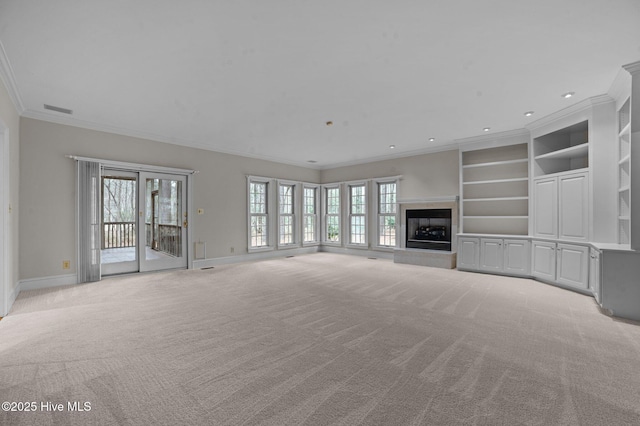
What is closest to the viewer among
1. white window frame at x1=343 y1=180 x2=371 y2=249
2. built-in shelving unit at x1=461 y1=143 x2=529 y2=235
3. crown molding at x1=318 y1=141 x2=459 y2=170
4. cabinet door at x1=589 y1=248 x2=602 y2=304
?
cabinet door at x1=589 y1=248 x2=602 y2=304

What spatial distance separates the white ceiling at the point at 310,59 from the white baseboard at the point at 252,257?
10.00ft

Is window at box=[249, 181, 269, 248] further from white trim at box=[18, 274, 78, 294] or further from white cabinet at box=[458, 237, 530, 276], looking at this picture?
white cabinet at box=[458, 237, 530, 276]

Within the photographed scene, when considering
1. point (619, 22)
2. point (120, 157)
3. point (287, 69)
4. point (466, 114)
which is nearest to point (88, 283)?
point (120, 157)

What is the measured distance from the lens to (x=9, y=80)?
3400mm

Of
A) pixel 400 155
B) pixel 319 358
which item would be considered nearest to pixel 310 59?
pixel 319 358

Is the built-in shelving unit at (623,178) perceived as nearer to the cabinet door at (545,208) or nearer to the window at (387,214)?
the cabinet door at (545,208)

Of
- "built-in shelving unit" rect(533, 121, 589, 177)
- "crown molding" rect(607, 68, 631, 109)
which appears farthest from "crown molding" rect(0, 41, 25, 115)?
"built-in shelving unit" rect(533, 121, 589, 177)

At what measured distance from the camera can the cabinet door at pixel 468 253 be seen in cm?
591

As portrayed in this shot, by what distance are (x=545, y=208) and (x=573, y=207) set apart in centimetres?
49

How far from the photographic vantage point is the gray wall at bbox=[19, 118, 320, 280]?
176 inches

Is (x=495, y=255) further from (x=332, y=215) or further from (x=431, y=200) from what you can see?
(x=332, y=215)

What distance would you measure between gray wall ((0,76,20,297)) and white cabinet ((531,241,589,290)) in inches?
304

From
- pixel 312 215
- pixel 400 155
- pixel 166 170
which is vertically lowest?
pixel 312 215

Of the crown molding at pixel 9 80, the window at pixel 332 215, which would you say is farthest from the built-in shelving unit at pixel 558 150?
the crown molding at pixel 9 80
